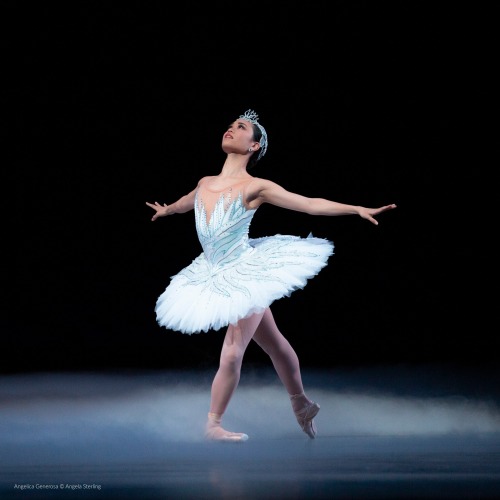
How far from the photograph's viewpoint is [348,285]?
17.7ft

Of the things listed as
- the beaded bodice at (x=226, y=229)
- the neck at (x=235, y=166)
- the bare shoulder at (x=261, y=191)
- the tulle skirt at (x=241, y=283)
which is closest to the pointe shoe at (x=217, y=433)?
the tulle skirt at (x=241, y=283)

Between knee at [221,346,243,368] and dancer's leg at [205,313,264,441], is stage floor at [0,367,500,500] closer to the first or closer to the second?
dancer's leg at [205,313,264,441]

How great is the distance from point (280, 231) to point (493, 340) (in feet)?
4.58

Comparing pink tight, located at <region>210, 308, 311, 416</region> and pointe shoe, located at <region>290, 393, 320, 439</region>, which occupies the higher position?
pink tight, located at <region>210, 308, 311, 416</region>

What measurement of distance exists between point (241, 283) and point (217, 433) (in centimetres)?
60

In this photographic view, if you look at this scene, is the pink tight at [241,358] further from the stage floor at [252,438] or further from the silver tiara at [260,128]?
the silver tiara at [260,128]

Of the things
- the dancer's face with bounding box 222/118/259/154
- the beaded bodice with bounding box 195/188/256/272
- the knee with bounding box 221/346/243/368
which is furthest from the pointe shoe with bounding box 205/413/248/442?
the dancer's face with bounding box 222/118/259/154

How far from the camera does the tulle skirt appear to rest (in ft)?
12.0

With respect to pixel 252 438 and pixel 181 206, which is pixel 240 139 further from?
pixel 252 438

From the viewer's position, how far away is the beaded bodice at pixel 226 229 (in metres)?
3.88

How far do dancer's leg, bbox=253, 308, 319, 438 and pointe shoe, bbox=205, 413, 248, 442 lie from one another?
0.27 m

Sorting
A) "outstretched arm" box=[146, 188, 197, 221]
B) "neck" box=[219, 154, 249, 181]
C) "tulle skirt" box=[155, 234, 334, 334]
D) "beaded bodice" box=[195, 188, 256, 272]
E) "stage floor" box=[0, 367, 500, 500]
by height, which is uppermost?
"neck" box=[219, 154, 249, 181]

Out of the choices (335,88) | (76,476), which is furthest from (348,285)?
(76,476)

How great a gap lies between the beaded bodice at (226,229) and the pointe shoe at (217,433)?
2.01 ft
